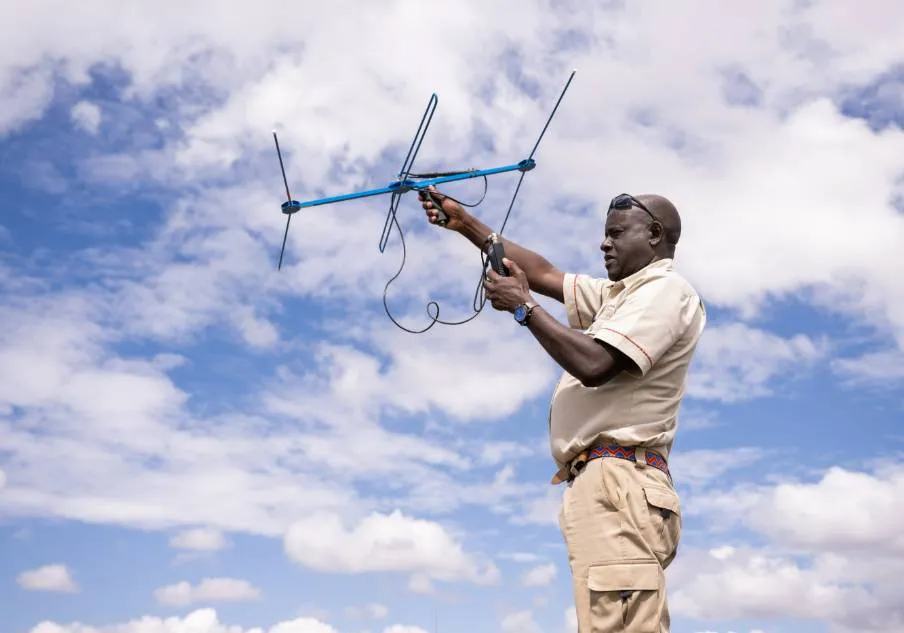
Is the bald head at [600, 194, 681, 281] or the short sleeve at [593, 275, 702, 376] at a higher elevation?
the bald head at [600, 194, 681, 281]

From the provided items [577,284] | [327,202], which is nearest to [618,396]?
[577,284]

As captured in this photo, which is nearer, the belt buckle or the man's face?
the belt buckle

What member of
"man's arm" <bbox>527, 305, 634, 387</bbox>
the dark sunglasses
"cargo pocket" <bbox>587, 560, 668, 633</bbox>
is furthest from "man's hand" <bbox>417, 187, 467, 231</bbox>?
"cargo pocket" <bbox>587, 560, 668, 633</bbox>

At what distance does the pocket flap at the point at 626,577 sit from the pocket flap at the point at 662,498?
1.04ft

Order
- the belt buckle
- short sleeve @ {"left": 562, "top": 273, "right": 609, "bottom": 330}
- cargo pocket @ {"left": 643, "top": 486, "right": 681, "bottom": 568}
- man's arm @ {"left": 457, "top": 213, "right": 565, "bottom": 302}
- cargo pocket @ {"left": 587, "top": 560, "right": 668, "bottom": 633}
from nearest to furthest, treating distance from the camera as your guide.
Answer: cargo pocket @ {"left": 587, "top": 560, "right": 668, "bottom": 633}
cargo pocket @ {"left": 643, "top": 486, "right": 681, "bottom": 568}
the belt buckle
short sleeve @ {"left": 562, "top": 273, "right": 609, "bottom": 330}
man's arm @ {"left": 457, "top": 213, "right": 565, "bottom": 302}

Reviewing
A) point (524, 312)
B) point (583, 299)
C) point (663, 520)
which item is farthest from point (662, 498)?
point (583, 299)

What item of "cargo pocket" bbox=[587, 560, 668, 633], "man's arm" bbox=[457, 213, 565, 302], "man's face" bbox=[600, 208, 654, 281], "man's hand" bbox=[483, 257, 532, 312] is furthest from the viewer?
"man's arm" bbox=[457, 213, 565, 302]

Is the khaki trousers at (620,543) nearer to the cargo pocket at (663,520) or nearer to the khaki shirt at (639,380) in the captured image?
the cargo pocket at (663,520)

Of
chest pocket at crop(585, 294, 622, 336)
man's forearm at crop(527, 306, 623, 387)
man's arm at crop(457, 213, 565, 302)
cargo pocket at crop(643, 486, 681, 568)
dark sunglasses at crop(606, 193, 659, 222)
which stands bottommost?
cargo pocket at crop(643, 486, 681, 568)

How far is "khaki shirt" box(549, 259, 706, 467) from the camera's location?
5.25 m

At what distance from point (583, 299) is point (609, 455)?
1.87 metres

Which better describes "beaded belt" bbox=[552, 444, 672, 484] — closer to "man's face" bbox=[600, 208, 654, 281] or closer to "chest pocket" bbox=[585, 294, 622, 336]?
"chest pocket" bbox=[585, 294, 622, 336]

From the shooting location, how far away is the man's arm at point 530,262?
23.9 feet

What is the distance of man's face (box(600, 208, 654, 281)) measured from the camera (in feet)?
19.4
